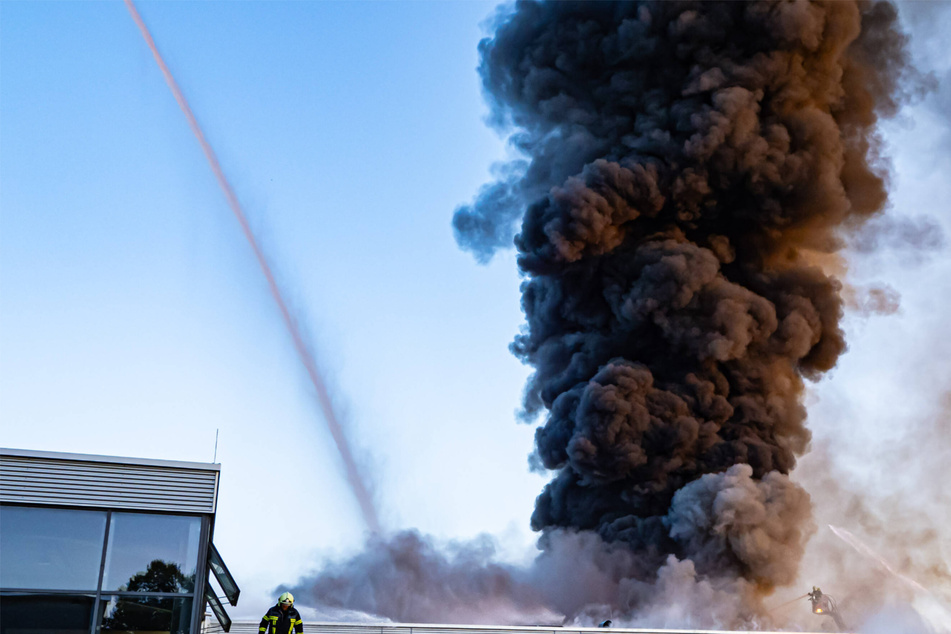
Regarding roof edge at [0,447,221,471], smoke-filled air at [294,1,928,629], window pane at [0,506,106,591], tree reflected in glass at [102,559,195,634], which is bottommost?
tree reflected in glass at [102,559,195,634]

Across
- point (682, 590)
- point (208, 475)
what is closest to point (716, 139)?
point (682, 590)

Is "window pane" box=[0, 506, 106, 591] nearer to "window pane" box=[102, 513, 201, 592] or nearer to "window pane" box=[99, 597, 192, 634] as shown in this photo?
"window pane" box=[102, 513, 201, 592]

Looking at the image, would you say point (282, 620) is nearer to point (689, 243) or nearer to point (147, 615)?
point (147, 615)

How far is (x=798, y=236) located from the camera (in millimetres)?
45625

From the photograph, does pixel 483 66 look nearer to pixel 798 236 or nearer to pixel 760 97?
pixel 760 97

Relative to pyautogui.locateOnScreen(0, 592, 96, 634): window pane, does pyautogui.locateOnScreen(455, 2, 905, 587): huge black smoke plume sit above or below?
above

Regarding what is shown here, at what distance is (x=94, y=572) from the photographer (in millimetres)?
13930

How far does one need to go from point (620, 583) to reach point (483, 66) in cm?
2755

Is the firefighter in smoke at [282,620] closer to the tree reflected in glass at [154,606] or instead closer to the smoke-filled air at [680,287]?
the tree reflected in glass at [154,606]

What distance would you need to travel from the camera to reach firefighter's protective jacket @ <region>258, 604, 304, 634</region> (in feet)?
43.7

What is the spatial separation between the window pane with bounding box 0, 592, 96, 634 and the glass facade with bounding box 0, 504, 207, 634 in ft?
0.04

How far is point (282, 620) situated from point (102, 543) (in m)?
3.01

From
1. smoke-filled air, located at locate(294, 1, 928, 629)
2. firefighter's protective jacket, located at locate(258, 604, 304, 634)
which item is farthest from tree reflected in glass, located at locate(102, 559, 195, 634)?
smoke-filled air, located at locate(294, 1, 928, 629)

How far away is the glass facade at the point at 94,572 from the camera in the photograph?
44.8 feet
